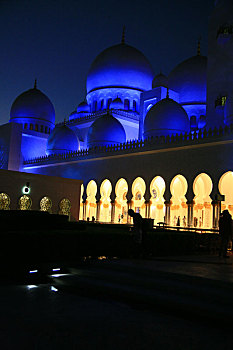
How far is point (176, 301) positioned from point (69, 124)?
81.0 feet

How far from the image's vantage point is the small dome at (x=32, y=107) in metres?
29.4

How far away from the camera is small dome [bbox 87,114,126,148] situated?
72.3ft

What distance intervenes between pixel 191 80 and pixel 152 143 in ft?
28.4

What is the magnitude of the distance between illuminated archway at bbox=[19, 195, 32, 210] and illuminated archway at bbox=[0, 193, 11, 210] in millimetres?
685

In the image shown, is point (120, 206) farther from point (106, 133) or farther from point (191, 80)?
point (191, 80)

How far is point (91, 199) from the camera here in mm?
21766

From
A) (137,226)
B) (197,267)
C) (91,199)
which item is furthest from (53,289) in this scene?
(91,199)

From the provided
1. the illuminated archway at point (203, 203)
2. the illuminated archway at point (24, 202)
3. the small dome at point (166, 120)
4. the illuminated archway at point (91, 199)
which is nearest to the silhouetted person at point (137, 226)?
the illuminated archway at point (203, 203)

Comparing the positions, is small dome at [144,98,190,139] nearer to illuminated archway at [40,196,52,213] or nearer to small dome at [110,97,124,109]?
illuminated archway at [40,196,52,213]

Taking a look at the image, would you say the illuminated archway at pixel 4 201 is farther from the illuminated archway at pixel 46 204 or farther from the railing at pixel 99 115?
the railing at pixel 99 115

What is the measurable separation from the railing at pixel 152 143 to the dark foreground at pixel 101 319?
1050 cm

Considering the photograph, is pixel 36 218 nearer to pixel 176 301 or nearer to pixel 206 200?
pixel 176 301

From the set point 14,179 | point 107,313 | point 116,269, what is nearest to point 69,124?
point 14,179

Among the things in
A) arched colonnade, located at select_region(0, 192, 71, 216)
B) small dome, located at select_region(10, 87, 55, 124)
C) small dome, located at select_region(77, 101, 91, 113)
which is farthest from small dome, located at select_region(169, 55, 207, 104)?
arched colonnade, located at select_region(0, 192, 71, 216)
